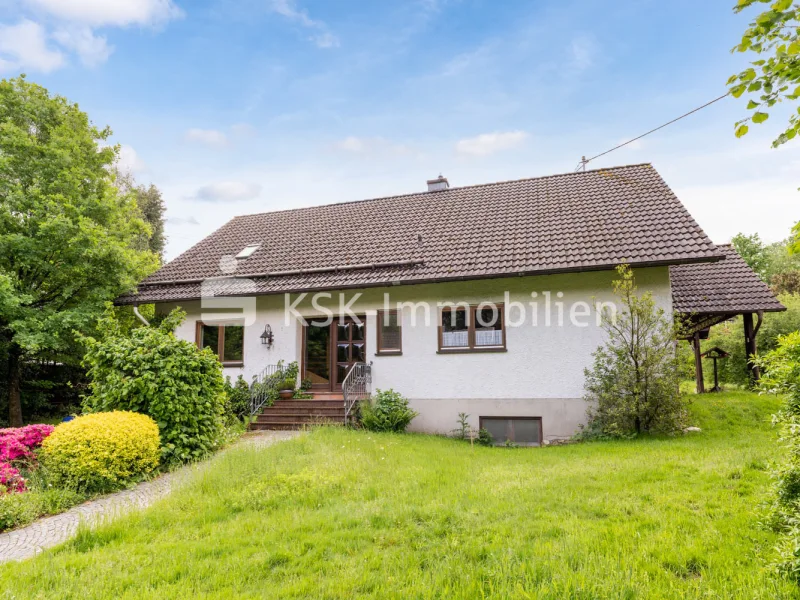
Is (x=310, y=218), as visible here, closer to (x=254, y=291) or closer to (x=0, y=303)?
(x=254, y=291)

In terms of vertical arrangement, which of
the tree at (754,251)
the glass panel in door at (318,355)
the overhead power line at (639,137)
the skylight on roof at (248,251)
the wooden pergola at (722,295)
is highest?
the tree at (754,251)

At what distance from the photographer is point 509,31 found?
41.5 ft

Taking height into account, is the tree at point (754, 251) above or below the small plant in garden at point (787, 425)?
above

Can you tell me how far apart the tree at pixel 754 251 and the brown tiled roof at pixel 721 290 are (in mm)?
32782

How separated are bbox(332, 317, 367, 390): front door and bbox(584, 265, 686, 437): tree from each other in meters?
6.06

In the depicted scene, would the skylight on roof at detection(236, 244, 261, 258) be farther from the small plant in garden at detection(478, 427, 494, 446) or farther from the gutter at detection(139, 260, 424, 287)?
the small plant in garden at detection(478, 427, 494, 446)

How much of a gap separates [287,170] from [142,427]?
10948 mm

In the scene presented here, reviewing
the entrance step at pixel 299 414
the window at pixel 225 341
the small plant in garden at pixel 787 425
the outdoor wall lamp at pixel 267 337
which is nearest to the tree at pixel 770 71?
the small plant in garden at pixel 787 425

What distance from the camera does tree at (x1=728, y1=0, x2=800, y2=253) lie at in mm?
3277

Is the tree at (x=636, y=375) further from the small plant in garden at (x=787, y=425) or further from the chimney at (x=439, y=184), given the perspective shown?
the chimney at (x=439, y=184)

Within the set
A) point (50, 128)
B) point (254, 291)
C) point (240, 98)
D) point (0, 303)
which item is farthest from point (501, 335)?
point (50, 128)

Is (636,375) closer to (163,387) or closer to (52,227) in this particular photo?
(163,387)

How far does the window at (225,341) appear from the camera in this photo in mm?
14133

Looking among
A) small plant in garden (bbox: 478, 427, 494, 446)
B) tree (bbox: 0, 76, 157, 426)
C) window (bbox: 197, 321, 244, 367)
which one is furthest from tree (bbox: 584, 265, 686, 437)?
tree (bbox: 0, 76, 157, 426)
